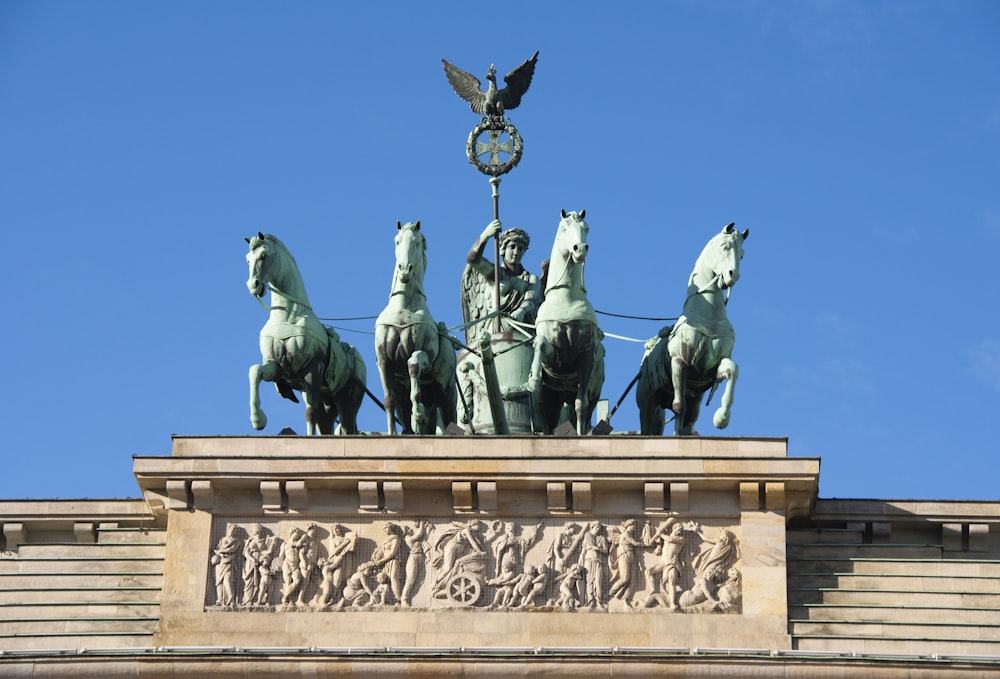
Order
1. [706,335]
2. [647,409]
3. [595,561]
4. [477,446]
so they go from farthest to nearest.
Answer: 1. [647,409]
2. [706,335]
3. [477,446]
4. [595,561]

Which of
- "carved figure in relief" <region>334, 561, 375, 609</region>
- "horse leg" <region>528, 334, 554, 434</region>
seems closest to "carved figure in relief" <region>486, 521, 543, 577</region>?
"carved figure in relief" <region>334, 561, 375, 609</region>

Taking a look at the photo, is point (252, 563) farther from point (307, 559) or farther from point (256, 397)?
point (256, 397)

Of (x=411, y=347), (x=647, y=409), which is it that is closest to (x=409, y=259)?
(x=411, y=347)

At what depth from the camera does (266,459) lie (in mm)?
40312

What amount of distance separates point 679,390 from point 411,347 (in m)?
3.48

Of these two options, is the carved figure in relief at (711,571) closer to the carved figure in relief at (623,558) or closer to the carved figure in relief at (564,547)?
the carved figure in relief at (623,558)

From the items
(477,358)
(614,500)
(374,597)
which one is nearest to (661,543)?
(614,500)

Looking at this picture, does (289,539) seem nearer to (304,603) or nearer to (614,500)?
(304,603)

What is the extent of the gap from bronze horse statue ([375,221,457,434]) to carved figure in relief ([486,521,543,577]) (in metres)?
2.72

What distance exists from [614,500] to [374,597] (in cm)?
316

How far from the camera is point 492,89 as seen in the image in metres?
46.4

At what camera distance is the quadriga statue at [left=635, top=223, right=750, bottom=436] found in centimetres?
4162

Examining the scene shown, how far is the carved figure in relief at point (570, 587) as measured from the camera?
130ft

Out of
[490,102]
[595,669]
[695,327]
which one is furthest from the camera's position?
[490,102]
